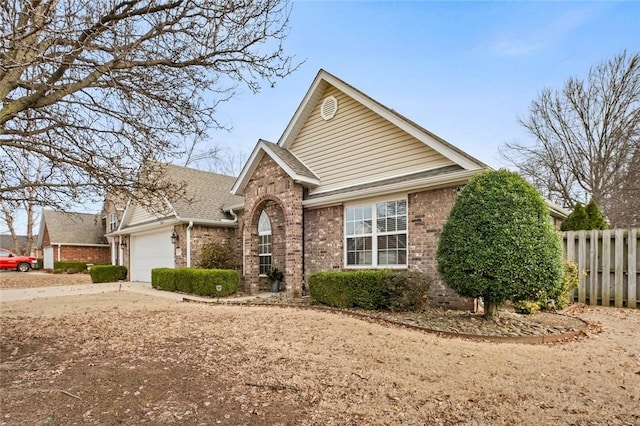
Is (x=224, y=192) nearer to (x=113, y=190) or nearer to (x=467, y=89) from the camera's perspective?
(x=467, y=89)

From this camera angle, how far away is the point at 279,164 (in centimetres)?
1204

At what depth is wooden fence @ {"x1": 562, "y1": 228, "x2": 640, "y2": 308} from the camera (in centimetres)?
951

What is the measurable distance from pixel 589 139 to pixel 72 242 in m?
38.8

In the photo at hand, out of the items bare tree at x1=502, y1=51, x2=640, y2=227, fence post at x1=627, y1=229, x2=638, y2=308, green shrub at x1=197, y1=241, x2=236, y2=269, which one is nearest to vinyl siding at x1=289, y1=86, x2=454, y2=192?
fence post at x1=627, y1=229, x2=638, y2=308

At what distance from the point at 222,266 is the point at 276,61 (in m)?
11.3

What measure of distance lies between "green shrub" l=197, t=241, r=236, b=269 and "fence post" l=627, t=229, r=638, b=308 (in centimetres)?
1323

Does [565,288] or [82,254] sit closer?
[565,288]

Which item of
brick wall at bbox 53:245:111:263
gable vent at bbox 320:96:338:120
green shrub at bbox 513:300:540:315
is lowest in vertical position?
brick wall at bbox 53:245:111:263

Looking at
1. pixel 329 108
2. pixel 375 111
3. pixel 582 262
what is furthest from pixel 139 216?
pixel 582 262

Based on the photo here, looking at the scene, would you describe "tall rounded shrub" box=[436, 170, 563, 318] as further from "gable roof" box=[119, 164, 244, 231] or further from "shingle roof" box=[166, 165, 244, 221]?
"shingle roof" box=[166, 165, 244, 221]

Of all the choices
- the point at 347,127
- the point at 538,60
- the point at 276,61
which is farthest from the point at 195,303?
the point at 538,60

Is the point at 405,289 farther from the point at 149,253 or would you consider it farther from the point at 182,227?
the point at 149,253

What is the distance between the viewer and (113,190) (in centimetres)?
582

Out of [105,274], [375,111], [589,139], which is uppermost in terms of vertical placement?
[589,139]
